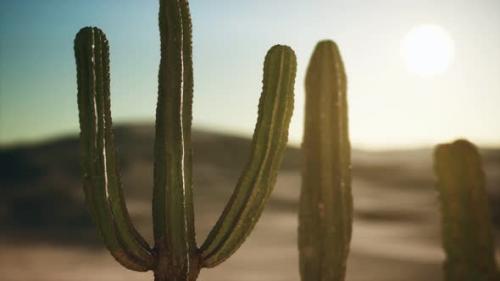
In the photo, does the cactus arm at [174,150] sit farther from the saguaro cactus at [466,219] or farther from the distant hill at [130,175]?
the distant hill at [130,175]

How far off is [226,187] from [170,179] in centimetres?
2222

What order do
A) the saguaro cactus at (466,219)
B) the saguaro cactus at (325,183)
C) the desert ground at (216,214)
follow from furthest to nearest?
1. the desert ground at (216,214)
2. the saguaro cactus at (325,183)
3. the saguaro cactus at (466,219)

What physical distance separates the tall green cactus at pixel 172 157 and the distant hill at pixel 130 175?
13.3 m

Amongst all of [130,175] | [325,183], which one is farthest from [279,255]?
[130,175]

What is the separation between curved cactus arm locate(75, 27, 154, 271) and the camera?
6844mm

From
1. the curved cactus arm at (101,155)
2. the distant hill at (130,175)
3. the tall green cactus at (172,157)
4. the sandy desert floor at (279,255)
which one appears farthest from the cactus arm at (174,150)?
the distant hill at (130,175)

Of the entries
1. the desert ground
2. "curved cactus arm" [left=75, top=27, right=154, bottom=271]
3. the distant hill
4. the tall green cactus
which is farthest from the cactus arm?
the distant hill

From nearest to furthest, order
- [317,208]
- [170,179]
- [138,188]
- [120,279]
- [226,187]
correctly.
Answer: [317,208], [170,179], [120,279], [138,188], [226,187]

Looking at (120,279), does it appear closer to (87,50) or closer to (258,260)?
(258,260)

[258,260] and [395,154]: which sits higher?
[258,260]

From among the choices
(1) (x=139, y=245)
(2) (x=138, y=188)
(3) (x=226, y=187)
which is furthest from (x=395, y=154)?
(1) (x=139, y=245)

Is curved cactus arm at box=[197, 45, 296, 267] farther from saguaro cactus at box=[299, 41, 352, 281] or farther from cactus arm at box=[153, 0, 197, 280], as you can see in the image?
saguaro cactus at box=[299, 41, 352, 281]

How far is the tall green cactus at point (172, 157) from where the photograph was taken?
6.85 meters

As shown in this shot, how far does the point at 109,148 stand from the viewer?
276 inches
